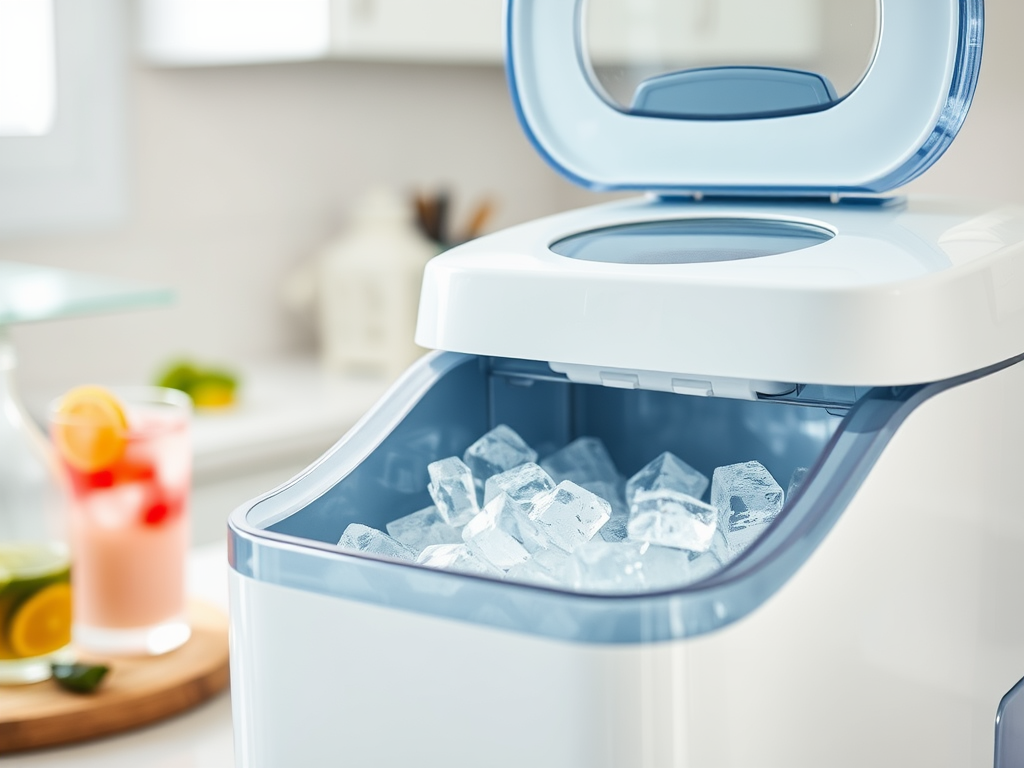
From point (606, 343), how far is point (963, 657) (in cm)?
22

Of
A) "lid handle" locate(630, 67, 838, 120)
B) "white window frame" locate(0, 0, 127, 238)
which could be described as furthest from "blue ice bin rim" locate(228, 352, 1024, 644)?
"white window frame" locate(0, 0, 127, 238)

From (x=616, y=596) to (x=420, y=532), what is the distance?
198 mm

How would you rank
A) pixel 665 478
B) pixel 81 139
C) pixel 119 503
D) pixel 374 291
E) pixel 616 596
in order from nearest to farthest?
pixel 616 596
pixel 665 478
pixel 119 503
pixel 81 139
pixel 374 291

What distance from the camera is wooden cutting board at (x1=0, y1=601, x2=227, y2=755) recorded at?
0.76m

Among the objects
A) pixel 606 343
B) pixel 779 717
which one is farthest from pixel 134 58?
pixel 779 717

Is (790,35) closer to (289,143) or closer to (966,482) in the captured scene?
(966,482)

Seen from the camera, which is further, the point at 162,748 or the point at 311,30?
the point at 311,30

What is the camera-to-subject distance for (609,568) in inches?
20.3

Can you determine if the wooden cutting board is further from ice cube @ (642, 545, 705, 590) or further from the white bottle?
the white bottle

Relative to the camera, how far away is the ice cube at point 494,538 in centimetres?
56

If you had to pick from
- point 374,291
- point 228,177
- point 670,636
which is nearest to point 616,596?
point 670,636

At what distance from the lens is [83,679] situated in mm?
798

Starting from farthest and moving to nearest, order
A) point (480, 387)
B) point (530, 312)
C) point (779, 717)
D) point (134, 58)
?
point (134, 58), point (480, 387), point (530, 312), point (779, 717)

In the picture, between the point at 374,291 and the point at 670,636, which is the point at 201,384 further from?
the point at 670,636
